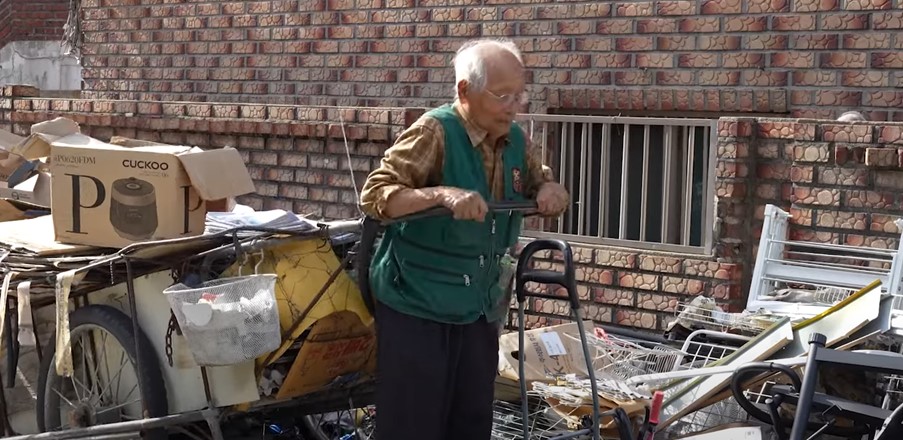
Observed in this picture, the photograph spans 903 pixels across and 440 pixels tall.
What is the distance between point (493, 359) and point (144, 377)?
123cm

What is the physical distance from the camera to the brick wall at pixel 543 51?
19.2 feet

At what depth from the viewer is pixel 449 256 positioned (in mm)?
3799

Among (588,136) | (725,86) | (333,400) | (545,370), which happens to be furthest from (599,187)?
(333,400)

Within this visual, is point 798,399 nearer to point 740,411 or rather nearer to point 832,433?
point 832,433

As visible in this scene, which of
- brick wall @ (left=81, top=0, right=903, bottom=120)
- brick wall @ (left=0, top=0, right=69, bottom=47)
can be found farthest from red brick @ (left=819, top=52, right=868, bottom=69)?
brick wall @ (left=0, top=0, right=69, bottom=47)

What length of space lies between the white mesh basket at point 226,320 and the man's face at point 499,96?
93 cm

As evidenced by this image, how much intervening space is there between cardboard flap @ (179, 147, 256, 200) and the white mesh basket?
54 cm

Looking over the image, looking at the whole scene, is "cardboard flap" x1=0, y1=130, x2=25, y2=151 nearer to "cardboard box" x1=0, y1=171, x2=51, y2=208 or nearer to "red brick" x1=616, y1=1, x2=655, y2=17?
"cardboard box" x1=0, y1=171, x2=51, y2=208

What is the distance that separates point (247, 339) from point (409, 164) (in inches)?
31.3

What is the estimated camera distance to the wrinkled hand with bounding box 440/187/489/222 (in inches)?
137

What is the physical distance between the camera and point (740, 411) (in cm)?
467

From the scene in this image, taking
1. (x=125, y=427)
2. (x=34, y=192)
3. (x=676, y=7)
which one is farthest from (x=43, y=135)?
(x=676, y=7)

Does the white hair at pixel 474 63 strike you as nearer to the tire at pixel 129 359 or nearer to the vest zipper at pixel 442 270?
the vest zipper at pixel 442 270

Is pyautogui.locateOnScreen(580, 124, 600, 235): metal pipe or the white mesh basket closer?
the white mesh basket
